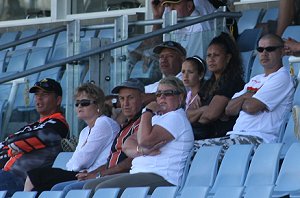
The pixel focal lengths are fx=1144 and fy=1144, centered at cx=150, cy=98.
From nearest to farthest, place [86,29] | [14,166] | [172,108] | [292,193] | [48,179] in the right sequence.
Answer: [292,193], [172,108], [48,179], [14,166], [86,29]

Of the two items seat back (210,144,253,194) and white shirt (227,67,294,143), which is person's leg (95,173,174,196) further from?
white shirt (227,67,294,143)

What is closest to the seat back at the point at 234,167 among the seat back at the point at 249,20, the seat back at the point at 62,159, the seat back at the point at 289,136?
the seat back at the point at 289,136

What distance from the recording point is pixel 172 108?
8703mm

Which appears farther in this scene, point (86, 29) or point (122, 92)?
point (86, 29)

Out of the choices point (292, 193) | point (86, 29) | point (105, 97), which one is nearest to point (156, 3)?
point (86, 29)

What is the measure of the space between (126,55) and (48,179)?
1.46 m

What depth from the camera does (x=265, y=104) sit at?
878cm

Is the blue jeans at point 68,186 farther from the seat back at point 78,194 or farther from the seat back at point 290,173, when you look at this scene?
the seat back at point 290,173

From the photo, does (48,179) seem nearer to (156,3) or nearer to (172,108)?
(172,108)

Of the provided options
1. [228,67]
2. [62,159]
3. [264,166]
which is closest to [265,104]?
[228,67]

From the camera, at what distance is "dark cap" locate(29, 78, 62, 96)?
402 inches

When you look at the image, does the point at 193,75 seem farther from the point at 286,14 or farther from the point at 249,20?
the point at 249,20

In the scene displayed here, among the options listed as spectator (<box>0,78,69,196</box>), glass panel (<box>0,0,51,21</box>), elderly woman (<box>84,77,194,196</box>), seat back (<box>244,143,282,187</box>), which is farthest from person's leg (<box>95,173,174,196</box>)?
glass panel (<box>0,0,51,21</box>)

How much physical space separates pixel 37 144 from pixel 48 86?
607mm
